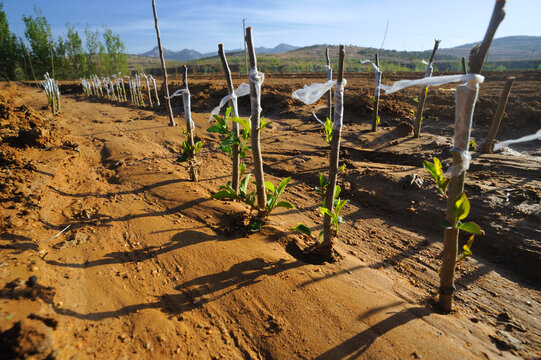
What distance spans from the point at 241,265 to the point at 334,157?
1.44m

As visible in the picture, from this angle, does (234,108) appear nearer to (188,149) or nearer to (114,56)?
(188,149)

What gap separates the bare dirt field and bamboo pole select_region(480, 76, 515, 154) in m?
0.55

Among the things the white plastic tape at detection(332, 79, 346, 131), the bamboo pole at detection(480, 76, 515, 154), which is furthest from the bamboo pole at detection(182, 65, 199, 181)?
the bamboo pole at detection(480, 76, 515, 154)

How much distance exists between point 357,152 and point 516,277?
378cm

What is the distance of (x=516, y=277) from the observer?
3006mm

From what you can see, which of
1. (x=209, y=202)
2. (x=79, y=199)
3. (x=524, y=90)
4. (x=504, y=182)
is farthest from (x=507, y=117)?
(x=79, y=199)

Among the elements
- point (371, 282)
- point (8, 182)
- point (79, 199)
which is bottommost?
point (371, 282)

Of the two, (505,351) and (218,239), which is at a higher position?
(218,239)

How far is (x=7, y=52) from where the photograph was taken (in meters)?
26.9

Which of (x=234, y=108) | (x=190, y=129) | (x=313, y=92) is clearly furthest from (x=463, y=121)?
(x=190, y=129)

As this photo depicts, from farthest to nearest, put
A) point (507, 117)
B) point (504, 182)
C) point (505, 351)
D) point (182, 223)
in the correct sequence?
point (507, 117), point (504, 182), point (182, 223), point (505, 351)

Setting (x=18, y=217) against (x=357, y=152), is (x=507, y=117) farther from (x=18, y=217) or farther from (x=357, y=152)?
(x=18, y=217)

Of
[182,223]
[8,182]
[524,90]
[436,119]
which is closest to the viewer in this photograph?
[182,223]

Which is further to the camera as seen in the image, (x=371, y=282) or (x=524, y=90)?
(x=524, y=90)
